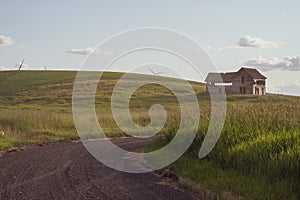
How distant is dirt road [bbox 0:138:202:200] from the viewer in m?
8.90

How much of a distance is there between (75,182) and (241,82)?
82.5m

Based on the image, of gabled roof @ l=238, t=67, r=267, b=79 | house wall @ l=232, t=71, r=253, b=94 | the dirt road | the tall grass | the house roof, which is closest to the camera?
the tall grass

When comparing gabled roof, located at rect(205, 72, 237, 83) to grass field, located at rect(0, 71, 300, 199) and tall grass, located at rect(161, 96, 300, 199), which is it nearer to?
grass field, located at rect(0, 71, 300, 199)

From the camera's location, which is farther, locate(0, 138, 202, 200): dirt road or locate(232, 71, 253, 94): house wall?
locate(232, 71, 253, 94): house wall

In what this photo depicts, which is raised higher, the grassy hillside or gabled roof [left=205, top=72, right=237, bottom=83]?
gabled roof [left=205, top=72, right=237, bottom=83]

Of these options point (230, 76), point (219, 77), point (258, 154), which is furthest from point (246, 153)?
point (230, 76)

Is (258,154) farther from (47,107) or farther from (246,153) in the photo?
(47,107)

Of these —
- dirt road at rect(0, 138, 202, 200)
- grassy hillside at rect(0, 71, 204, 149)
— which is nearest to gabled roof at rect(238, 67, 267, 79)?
grassy hillside at rect(0, 71, 204, 149)

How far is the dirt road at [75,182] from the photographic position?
29.2ft

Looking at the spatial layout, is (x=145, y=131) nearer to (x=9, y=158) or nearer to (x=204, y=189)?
(x=9, y=158)

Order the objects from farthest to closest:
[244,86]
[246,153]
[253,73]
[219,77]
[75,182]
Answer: [253,73]
[219,77]
[244,86]
[246,153]
[75,182]

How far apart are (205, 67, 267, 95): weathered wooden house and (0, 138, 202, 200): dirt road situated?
239ft

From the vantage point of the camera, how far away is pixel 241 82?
90000 mm

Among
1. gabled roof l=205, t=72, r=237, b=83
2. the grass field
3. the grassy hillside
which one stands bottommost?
the grassy hillside
